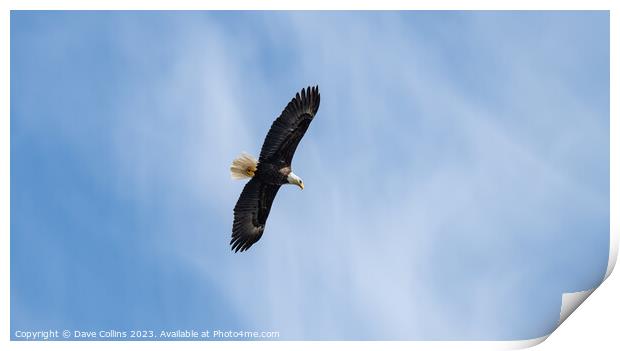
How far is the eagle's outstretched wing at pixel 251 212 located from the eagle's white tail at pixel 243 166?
0.06 metres

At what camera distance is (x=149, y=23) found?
16.9ft

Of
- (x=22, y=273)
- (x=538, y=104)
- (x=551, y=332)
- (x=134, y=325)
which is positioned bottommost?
(x=551, y=332)

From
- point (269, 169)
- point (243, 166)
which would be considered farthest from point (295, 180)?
point (243, 166)

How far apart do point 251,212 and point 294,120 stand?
64cm

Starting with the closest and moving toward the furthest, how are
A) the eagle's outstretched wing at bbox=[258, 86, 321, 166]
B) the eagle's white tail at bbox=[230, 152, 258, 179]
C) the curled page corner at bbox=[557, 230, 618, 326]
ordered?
1. the curled page corner at bbox=[557, 230, 618, 326]
2. the eagle's outstretched wing at bbox=[258, 86, 321, 166]
3. the eagle's white tail at bbox=[230, 152, 258, 179]

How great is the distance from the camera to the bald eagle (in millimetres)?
5117

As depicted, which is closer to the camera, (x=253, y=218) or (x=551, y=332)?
(x=551, y=332)

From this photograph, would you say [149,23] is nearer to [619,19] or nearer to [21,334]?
[21,334]

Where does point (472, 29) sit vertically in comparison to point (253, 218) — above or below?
above

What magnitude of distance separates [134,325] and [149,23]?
1643 mm

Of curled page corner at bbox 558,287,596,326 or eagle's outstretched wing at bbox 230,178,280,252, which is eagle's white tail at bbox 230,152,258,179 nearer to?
eagle's outstretched wing at bbox 230,178,280,252

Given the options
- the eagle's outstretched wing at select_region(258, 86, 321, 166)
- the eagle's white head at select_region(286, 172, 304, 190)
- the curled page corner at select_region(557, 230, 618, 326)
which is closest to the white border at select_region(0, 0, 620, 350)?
the curled page corner at select_region(557, 230, 618, 326)

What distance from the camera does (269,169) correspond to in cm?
527
